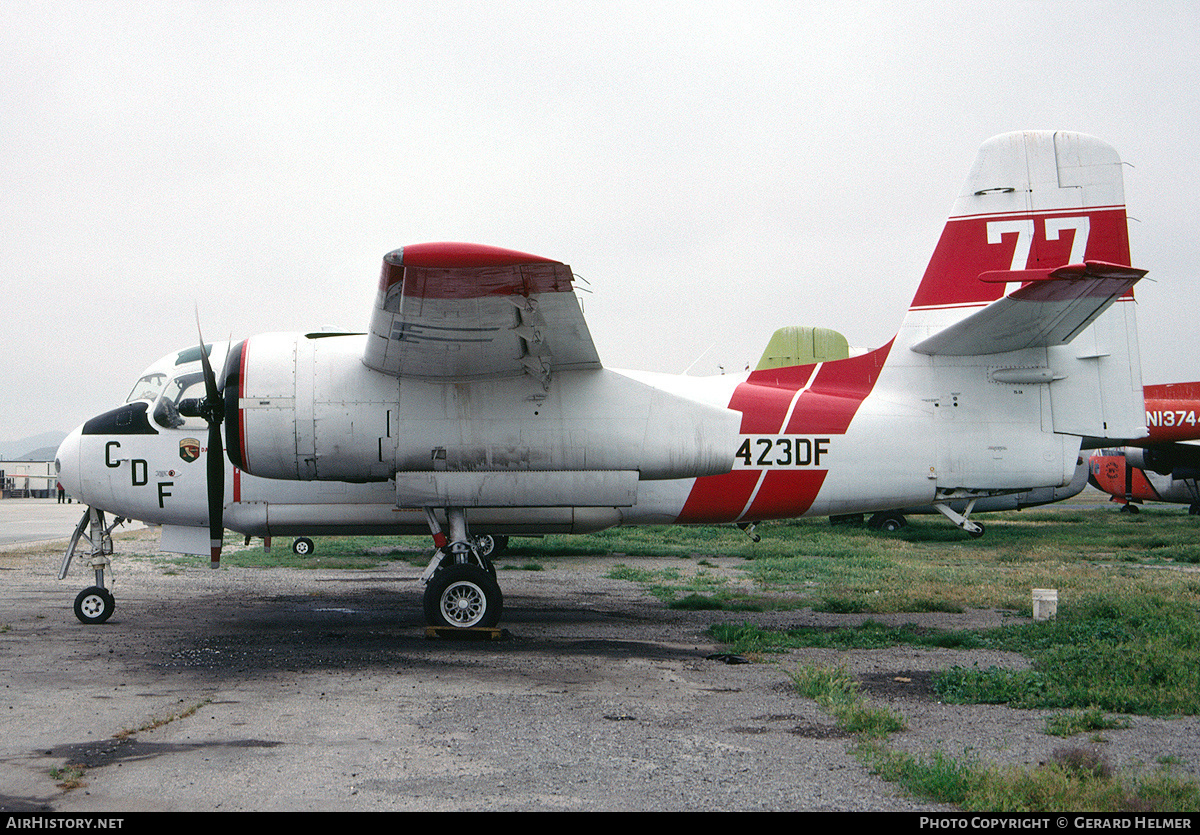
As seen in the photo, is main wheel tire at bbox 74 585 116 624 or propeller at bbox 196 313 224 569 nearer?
propeller at bbox 196 313 224 569

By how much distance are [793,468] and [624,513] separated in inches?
87.0

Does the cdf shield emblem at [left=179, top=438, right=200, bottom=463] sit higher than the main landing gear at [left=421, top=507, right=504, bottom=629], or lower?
higher

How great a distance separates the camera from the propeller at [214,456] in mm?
8859

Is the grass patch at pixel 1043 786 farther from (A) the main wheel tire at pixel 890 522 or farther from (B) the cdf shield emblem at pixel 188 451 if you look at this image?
(A) the main wheel tire at pixel 890 522

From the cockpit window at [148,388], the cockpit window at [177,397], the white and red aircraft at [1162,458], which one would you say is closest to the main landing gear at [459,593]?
the cockpit window at [177,397]

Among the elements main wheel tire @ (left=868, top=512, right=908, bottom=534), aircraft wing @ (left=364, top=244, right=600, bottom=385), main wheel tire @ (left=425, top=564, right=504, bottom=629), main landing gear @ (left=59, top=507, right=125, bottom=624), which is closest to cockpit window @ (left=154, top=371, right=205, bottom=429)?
main landing gear @ (left=59, top=507, right=125, bottom=624)

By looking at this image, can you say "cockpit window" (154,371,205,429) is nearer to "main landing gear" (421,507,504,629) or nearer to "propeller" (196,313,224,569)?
"propeller" (196,313,224,569)

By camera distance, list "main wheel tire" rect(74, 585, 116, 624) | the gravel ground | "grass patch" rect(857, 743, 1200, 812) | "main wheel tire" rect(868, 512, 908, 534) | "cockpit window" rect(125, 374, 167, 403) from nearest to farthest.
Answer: "grass patch" rect(857, 743, 1200, 812), the gravel ground, "main wheel tire" rect(74, 585, 116, 624), "cockpit window" rect(125, 374, 167, 403), "main wheel tire" rect(868, 512, 908, 534)

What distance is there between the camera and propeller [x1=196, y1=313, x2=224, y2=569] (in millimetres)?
8859

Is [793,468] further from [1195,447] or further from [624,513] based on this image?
[1195,447]

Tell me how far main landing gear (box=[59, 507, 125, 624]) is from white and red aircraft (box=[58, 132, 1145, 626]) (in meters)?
0.03

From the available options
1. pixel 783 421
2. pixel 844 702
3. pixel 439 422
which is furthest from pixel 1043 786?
pixel 439 422

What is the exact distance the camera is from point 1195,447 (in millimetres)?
28359
